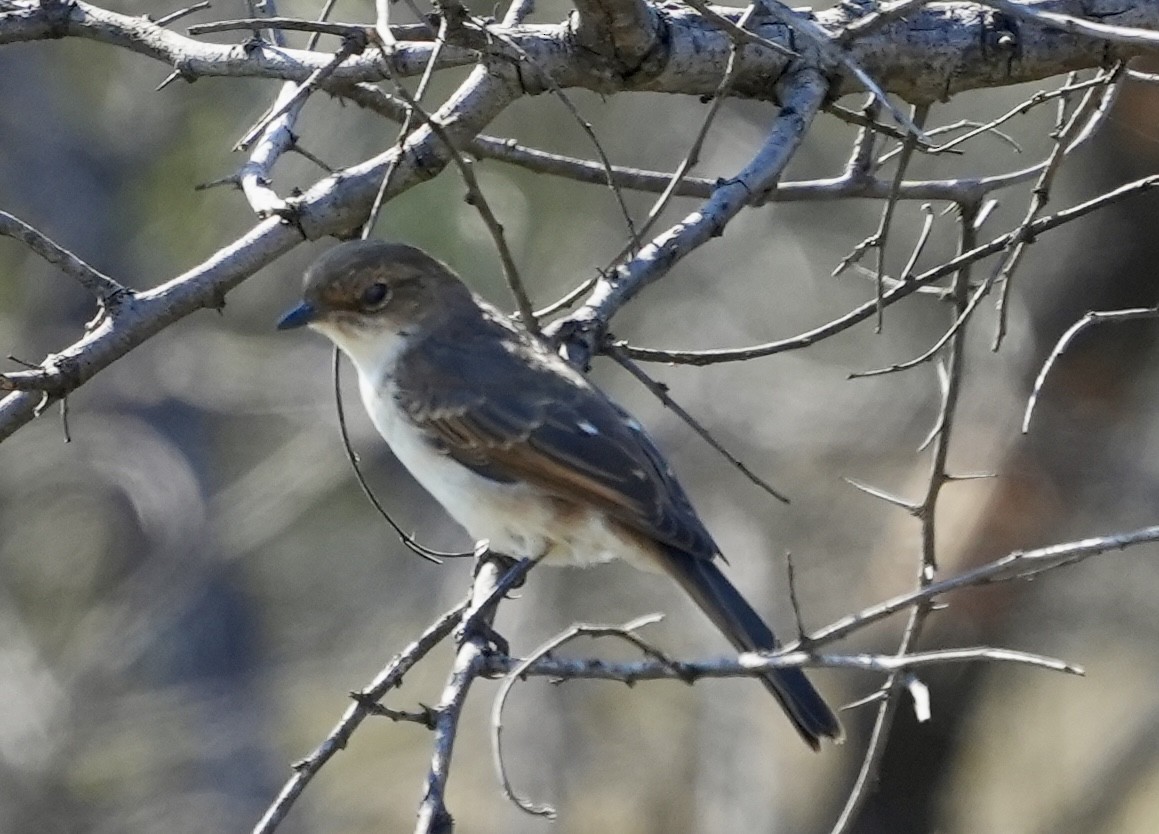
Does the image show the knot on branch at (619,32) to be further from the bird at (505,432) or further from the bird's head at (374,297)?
the bird's head at (374,297)

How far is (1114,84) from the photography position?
3.52 metres

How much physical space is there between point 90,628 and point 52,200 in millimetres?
2575

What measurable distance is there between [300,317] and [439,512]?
18.5 ft

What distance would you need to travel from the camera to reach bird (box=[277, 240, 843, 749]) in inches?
168

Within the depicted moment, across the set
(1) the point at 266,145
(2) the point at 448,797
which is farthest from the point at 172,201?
(1) the point at 266,145

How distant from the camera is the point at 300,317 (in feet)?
14.5

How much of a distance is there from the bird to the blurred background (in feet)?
12.0

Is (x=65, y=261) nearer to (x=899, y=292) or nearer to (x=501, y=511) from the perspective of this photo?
(x=501, y=511)

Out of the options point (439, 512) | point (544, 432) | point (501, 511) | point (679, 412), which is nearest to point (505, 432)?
point (544, 432)

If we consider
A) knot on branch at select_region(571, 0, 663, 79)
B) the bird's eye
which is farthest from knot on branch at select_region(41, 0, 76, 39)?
the bird's eye

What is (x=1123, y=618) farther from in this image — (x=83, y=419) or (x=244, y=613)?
(x=83, y=419)

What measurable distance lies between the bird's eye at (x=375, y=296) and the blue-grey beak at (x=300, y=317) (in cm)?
17

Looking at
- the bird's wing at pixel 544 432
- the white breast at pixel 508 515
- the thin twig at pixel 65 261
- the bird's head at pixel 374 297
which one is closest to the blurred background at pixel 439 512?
the bird's head at pixel 374 297

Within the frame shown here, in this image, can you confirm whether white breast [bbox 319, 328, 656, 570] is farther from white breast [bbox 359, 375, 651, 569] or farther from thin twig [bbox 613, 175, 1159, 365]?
thin twig [bbox 613, 175, 1159, 365]
